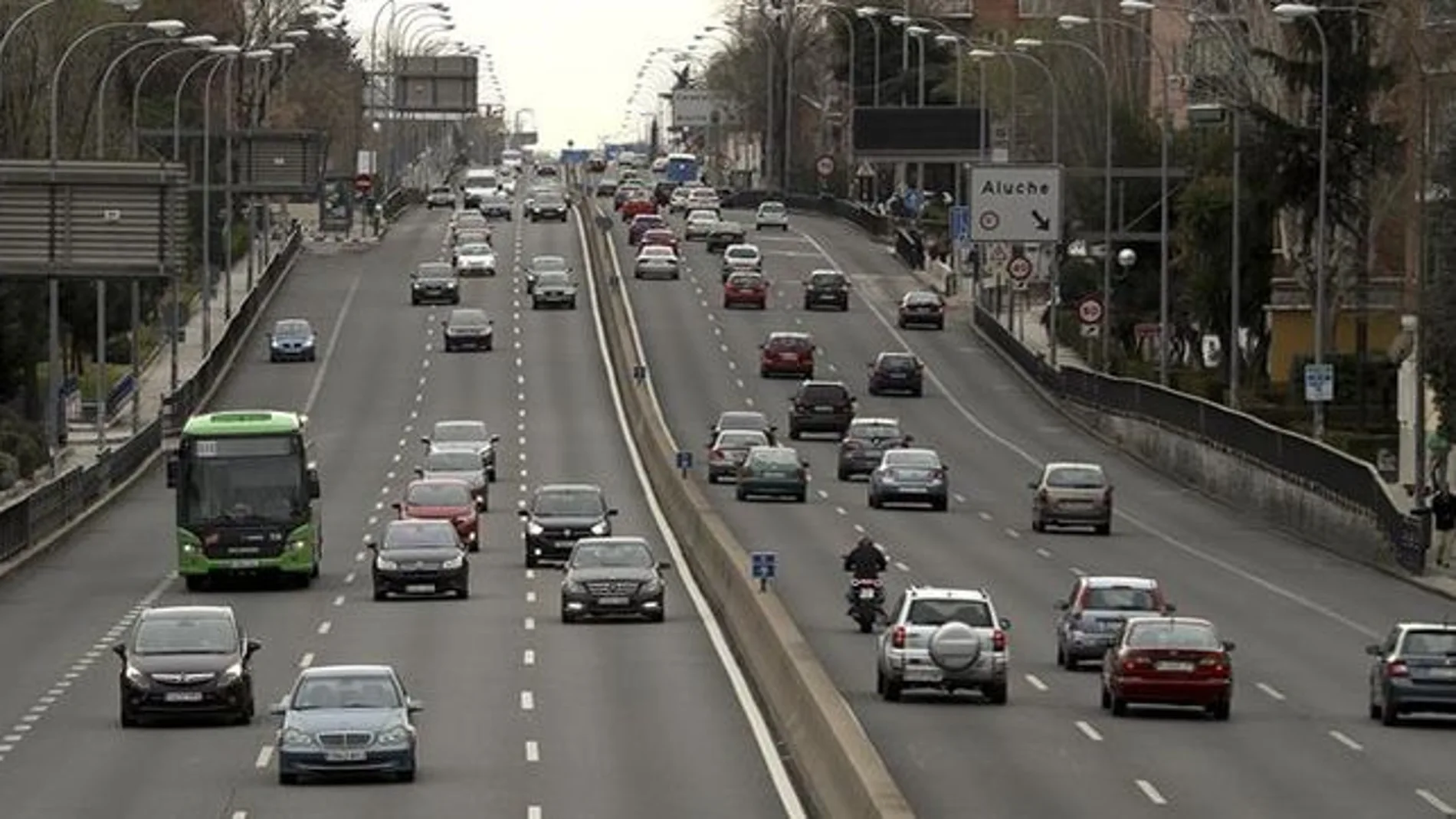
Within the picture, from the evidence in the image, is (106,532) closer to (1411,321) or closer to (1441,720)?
(1411,321)

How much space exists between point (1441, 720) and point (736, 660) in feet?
29.9

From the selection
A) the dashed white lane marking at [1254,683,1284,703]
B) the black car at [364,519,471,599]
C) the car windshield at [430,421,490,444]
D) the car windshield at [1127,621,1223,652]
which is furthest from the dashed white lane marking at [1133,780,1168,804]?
the car windshield at [430,421,490,444]

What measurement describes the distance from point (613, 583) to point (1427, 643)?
14.5m

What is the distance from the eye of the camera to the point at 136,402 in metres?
92.2

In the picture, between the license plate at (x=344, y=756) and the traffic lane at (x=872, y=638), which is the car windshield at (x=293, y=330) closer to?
the traffic lane at (x=872, y=638)

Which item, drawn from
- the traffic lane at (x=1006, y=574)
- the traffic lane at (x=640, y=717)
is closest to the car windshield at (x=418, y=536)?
the traffic lane at (x=640, y=717)

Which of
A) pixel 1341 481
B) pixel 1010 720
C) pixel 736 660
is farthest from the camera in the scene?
pixel 1341 481

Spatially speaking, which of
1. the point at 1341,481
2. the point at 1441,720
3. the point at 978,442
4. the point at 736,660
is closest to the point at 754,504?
the point at 1341,481

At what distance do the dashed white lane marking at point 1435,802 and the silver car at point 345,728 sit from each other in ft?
30.9

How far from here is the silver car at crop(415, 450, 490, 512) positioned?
75.8 m

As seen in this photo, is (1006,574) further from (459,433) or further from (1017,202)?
(1017,202)

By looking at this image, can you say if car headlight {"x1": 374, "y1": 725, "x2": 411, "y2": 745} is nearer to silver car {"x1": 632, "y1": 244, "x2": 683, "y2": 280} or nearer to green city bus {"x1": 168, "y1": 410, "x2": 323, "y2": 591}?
green city bus {"x1": 168, "y1": 410, "x2": 323, "y2": 591}

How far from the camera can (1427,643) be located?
4206 centimetres

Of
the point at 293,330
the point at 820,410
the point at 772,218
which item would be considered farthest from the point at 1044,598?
the point at 772,218
